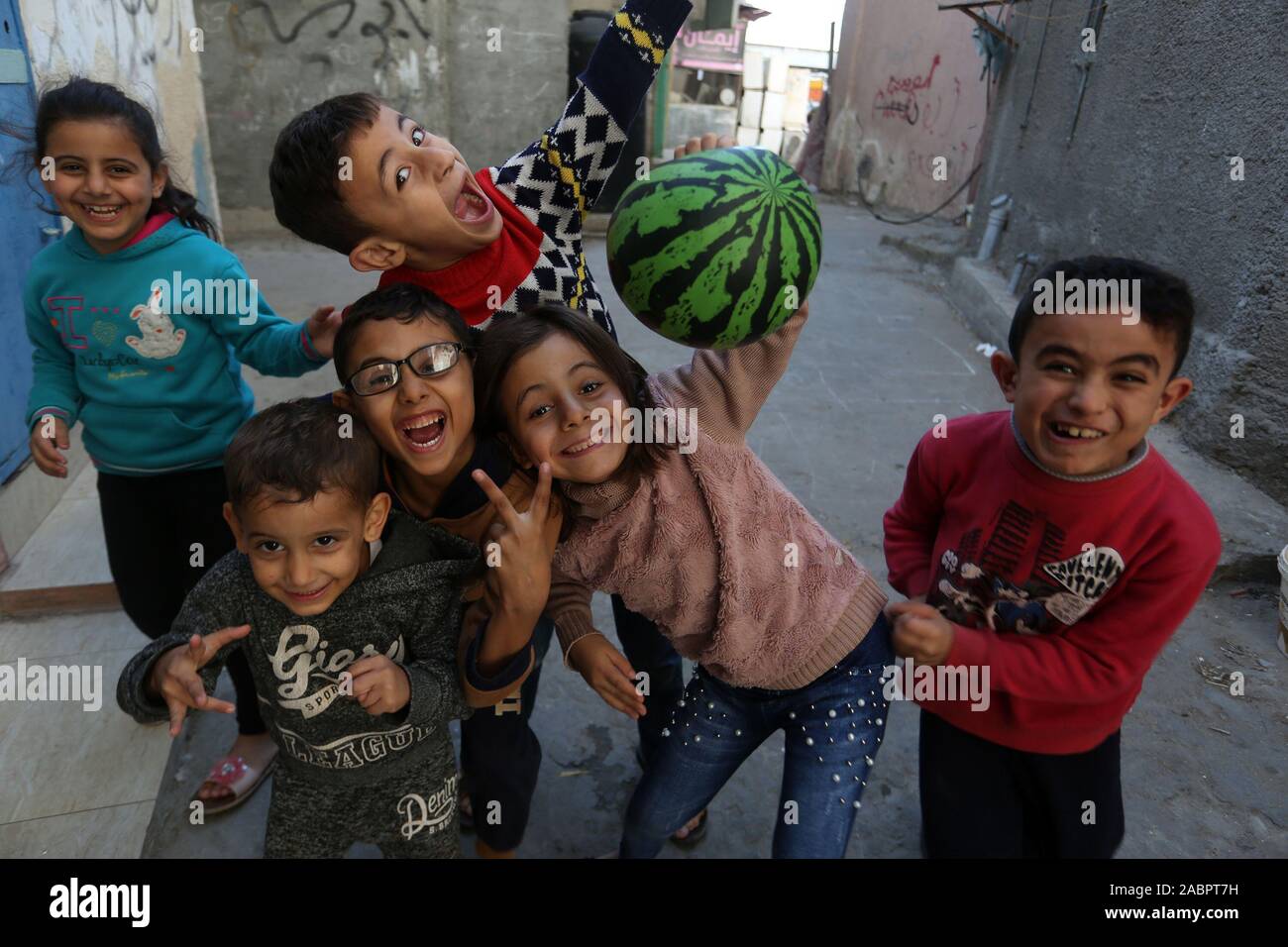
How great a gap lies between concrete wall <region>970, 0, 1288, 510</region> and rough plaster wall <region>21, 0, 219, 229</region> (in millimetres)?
5073

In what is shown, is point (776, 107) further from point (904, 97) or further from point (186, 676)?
point (186, 676)

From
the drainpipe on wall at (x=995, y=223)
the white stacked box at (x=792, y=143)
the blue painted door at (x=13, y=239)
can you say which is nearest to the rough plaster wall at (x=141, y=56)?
the blue painted door at (x=13, y=239)

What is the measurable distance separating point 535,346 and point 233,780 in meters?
1.83

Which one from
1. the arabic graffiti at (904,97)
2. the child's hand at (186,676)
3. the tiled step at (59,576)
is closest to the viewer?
the child's hand at (186,676)

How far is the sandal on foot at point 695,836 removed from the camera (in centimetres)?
251

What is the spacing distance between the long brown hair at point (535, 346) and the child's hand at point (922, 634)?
0.61 meters

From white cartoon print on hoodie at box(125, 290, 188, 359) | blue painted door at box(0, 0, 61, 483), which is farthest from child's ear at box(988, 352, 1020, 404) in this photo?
blue painted door at box(0, 0, 61, 483)

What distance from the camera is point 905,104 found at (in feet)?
47.5

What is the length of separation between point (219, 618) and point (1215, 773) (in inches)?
123

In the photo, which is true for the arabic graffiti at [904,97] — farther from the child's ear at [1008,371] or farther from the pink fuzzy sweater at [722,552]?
the pink fuzzy sweater at [722,552]

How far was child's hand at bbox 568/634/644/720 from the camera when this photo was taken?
1839 mm

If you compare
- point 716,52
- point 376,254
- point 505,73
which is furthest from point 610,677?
point 716,52
